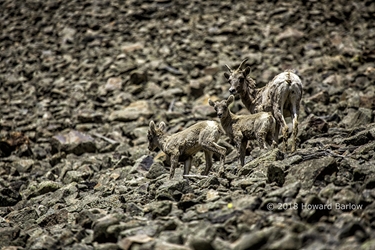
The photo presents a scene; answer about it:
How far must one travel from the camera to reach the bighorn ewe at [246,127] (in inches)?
419

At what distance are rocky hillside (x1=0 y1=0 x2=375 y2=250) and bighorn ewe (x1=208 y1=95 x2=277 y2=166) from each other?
0.42 m

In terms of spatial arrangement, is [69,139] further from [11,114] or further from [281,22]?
[281,22]

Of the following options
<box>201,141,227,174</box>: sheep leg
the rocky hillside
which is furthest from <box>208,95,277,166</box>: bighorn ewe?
<box>201,141,227,174</box>: sheep leg

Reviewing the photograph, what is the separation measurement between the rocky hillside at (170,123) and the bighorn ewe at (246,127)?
42cm

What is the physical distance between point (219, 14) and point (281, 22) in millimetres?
3898

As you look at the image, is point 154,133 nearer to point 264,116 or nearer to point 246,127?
point 246,127

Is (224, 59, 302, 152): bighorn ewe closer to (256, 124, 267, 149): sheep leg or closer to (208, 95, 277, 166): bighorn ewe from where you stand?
(208, 95, 277, 166): bighorn ewe

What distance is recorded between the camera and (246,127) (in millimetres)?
10922

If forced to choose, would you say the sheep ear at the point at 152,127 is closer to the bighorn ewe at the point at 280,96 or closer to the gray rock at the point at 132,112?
the bighorn ewe at the point at 280,96

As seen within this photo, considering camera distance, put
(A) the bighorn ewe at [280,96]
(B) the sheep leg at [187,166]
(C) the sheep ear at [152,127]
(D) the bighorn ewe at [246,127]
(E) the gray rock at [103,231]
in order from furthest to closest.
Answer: (C) the sheep ear at [152,127]
(A) the bighorn ewe at [280,96]
(B) the sheep leg at [187,166]
(D) the bighorn ewe at [246,127]
(E) the gray rock at [103,231]

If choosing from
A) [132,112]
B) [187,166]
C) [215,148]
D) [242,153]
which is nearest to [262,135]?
[242,153]

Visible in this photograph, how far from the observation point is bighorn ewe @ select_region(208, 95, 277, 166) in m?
10.6

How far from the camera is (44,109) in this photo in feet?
71.3

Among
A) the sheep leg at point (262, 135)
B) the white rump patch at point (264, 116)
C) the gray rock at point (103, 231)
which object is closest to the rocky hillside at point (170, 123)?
the gray rock at point (103, 231)
